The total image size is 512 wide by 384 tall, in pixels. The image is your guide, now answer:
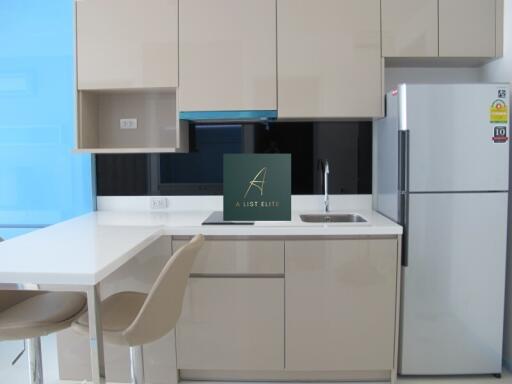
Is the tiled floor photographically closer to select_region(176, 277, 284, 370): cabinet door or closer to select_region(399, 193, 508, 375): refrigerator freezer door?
select_region(399, 193, 508, 375): refrigerator freezer door

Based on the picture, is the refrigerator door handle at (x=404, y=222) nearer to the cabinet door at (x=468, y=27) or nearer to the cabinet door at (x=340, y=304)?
the cabinet door at (x=340, y=304)

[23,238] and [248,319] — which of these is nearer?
[23,238]

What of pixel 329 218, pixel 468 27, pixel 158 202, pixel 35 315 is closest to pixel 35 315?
pixel 35 315

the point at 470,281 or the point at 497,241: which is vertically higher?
the point at 497,241

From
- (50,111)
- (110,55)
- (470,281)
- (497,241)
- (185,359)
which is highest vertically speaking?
(110,55)

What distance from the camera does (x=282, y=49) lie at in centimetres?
273

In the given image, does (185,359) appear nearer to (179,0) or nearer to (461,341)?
(461,341)

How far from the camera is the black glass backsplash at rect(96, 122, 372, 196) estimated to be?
10.2 ft

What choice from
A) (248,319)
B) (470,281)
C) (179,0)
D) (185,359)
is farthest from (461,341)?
(179,0)

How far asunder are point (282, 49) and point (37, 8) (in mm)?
1713

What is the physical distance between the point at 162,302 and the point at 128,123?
72.3 inches

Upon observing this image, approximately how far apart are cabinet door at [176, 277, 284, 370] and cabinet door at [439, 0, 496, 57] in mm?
1715

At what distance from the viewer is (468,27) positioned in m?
2.71

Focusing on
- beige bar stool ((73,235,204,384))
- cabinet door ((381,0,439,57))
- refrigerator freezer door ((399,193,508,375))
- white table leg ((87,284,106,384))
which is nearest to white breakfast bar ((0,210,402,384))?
white table leg ((87,284,106,384))
